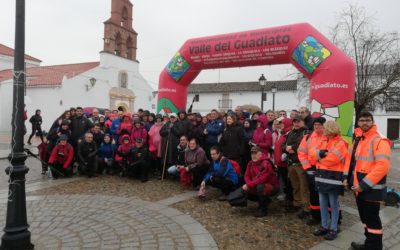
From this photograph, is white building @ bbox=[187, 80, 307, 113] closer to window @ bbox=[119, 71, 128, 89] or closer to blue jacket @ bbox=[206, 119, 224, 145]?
window @ bbox=[119, 71, 128, 89]

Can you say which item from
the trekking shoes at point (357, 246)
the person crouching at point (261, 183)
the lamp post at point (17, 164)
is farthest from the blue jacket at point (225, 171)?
the lamp post at point (17, 164)

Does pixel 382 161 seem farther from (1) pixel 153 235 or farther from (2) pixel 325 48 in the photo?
(2) pixel 325 48

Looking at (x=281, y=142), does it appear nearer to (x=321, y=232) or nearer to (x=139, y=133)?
(x=321, y=232)

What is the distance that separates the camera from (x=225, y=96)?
3812cm

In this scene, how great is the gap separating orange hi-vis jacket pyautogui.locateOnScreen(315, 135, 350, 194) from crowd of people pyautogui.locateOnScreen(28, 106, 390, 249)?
0.04ft

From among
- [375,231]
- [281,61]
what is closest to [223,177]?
[375,231]

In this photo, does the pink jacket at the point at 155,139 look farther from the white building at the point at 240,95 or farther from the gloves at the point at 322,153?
the white building at the point at 240,95

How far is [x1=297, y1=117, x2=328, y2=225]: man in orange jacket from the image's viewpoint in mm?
4391

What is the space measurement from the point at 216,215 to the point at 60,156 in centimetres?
490

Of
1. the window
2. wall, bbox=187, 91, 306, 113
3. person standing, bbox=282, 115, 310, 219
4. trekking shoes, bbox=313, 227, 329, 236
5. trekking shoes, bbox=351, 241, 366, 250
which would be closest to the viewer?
trekking shoes, bbox=351, 241, 366, 250

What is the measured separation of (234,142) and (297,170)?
176 centimetres

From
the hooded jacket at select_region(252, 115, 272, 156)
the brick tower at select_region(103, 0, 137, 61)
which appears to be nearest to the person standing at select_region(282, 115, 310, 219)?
the hooded jacket at select_region(252, 115, 272, 156)

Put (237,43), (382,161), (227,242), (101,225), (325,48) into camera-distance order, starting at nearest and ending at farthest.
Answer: (382,161) → (227,242) → (101,225) → (325,48) → (237,43)

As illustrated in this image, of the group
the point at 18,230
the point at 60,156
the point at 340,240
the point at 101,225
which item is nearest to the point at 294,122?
the point at 340,240
